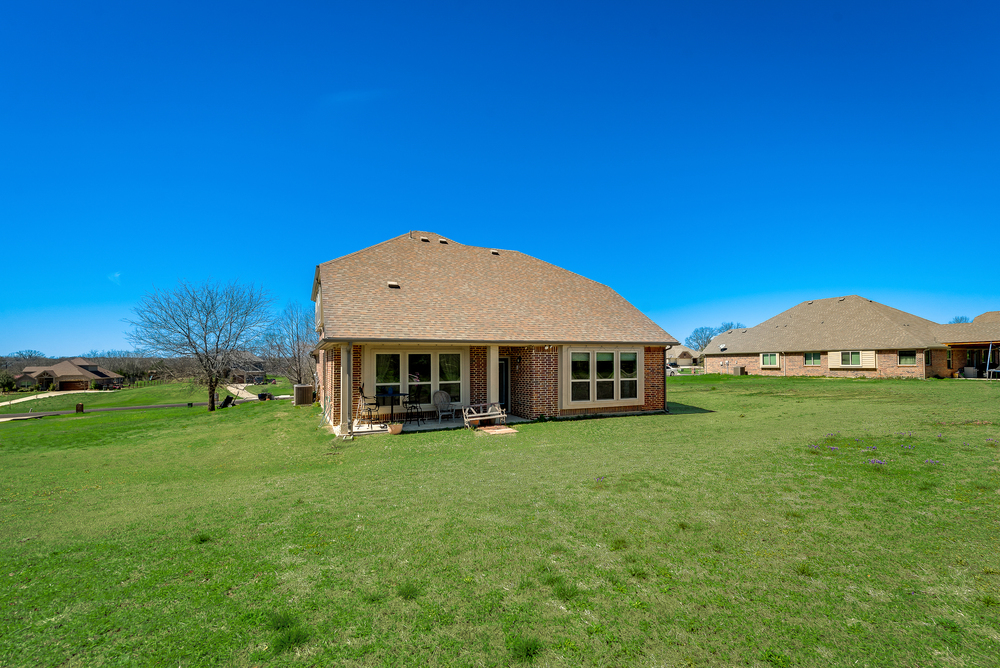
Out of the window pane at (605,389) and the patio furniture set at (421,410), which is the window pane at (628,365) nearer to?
the window pane at (605,389)

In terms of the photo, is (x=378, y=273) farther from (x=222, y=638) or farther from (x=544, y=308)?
(x=222, y=638)

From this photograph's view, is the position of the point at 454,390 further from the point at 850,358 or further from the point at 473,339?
the point at 850,358

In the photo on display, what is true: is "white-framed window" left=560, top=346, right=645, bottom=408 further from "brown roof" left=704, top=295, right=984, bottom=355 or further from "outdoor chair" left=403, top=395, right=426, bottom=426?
"brown roof" left=704, top=295, right=984, bottom=355

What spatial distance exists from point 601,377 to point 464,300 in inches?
216

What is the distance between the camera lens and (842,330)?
3419cm

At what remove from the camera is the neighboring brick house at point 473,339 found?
13.2 meters

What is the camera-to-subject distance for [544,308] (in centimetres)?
1611

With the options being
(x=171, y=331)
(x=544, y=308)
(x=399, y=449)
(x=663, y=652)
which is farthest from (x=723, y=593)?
(x=171, y=331)

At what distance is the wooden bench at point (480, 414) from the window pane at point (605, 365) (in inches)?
156

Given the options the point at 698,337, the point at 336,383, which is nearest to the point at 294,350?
the point at 336,383

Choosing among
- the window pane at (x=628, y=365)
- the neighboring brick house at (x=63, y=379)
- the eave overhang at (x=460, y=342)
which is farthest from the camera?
the neighboring brick house at (x=63, y=379)

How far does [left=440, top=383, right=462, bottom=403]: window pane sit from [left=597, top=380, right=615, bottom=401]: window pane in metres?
4.81

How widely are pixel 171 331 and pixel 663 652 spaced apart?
96.0ft

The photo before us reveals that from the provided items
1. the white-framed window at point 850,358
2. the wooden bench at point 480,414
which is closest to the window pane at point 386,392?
the wooden bench at point 480,414
